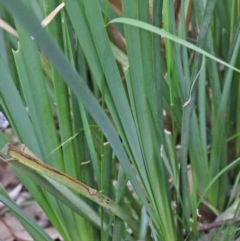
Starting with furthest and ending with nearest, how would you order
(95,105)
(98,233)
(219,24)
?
(219,24)
(98,233)
(95,105)

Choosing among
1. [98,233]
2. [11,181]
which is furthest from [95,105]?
[11,181]

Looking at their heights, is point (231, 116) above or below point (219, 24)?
below

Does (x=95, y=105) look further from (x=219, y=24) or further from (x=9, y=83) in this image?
(x=219, y=24)

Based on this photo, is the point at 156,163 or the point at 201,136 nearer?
the point at 156,163

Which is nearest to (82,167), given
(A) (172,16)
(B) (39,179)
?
(B) (39,179)

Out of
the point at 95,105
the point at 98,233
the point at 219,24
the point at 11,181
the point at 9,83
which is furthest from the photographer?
the point at 11,181

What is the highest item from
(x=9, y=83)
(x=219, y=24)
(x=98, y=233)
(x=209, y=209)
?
(x=9, y=83)

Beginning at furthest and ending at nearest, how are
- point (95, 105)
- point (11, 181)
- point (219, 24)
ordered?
point (11, 181)
point (219, 24)
point (95, 105)

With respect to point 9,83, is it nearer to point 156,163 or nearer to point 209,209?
point 156,163

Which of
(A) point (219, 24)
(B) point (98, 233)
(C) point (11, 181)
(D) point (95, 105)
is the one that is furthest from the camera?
(C) point (11, 181)
